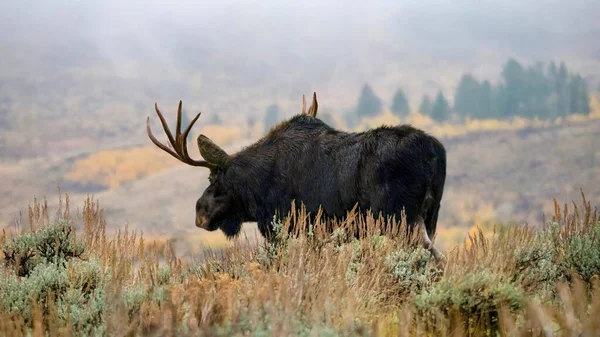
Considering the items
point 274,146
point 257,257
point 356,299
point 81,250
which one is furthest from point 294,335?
point 274,146

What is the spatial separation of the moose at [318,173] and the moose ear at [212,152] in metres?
0.01

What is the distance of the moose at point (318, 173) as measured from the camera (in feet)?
29.6

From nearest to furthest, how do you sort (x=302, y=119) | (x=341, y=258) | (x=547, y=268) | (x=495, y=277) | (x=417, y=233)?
1. (x=495, y=277)
2. (x=341, y=258)
3. (x=547, y=268)
4. (x=417, y=233)
5. (x=302, y=119)

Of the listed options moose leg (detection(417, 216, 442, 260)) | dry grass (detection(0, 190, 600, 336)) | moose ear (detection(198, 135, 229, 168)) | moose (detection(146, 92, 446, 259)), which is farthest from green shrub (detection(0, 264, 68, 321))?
moose ear (detection(198, 135, 229, 168))

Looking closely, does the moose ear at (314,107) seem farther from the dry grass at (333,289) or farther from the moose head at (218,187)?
the dry grass at (333,289)

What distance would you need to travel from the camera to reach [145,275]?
27.8 feet

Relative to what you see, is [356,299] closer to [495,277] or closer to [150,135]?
[495,277]

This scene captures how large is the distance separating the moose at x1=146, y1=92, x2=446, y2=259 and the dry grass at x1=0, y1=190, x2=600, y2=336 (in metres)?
0.49

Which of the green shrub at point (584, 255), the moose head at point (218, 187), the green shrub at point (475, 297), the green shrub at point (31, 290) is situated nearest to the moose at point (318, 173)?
the moose head at point (218, 187)

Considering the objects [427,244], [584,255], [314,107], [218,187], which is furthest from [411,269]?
[314,107]

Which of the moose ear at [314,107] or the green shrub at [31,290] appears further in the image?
the moose ear at [314,107]

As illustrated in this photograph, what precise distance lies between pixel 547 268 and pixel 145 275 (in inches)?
144

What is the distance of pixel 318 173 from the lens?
9836 mm

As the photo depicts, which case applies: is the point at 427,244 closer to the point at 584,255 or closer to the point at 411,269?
the point at 411,269
